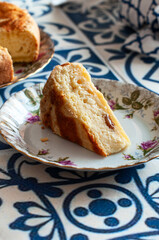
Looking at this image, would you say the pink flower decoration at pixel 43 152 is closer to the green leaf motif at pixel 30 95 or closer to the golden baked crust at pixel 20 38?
the green leaf motif at pixel 30 95

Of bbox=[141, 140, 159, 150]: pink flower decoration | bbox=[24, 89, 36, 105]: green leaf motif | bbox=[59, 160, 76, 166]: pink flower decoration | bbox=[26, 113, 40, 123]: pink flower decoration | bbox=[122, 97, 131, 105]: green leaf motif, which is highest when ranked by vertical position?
bbox=[24, 89, 36, 105]: green leaf motif

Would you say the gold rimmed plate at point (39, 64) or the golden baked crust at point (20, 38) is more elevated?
the golden baked crust at point (20, 38)

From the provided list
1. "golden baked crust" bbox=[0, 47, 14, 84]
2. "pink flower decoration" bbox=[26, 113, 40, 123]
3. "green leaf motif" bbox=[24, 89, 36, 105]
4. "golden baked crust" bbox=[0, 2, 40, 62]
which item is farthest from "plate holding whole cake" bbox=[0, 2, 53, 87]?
"pink flower decoration" bbox=[26, 113, 40, 123]

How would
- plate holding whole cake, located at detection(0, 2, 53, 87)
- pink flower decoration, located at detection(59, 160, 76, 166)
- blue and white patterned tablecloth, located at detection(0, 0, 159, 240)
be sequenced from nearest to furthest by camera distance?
blue and white patterned tablecloth, located at detection(0, 0, 159, 240), pink flower decoration, located at detection(59, 160, 76, 166), plate holding whole cake, located at detection(0, 2, 53, 87)

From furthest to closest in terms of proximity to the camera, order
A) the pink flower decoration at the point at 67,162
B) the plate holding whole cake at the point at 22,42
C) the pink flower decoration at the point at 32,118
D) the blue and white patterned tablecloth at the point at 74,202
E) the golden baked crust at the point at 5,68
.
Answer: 1. the plate holding whole cake at the point at 22,42
2. the golden baked crust at the point at 5,68
3. the pink flower decoration at the point at 32,118
4. the pink flower decoration at the point at 67,162
5. the blue and white patterned tablecloth at the point at 74,202

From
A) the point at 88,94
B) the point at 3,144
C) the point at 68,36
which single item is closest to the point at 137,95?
the point at 88,94

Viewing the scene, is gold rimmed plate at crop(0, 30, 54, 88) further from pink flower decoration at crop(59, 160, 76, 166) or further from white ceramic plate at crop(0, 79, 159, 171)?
pink flower decoration at crop(59, 160, 76, 166)

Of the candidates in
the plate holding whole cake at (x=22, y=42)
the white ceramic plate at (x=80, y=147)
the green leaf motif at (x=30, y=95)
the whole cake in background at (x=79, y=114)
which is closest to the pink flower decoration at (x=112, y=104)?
the white ceramic plate at (x=80, y=147)

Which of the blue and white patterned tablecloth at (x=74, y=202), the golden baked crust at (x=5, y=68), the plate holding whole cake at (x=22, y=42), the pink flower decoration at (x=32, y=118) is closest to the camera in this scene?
the blue and white patterned tablecloth at (x=74, y=202)
